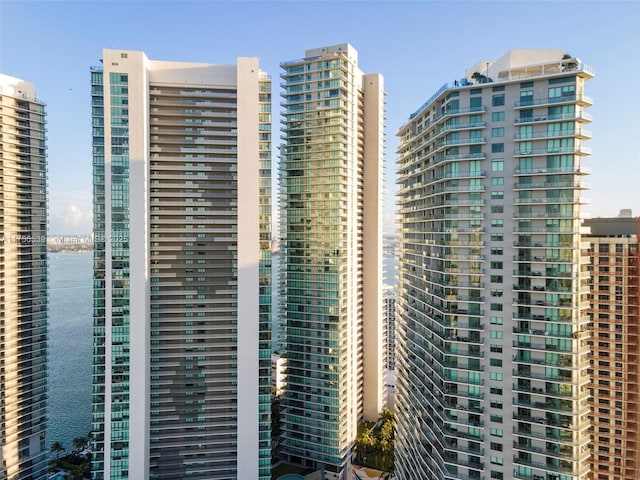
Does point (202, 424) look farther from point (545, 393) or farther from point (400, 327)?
point (545, 393)

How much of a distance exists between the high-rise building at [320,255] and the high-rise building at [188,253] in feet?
48.2

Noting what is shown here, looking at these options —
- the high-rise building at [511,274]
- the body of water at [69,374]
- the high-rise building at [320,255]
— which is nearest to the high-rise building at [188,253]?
the high-rise building at [320,255]

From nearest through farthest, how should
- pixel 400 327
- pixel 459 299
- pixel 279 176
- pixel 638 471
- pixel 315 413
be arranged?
1. pixel 459 299
2. pixel 638 471
3. pixel 400 327
4. pixel 315 413
5. pixel 279 176

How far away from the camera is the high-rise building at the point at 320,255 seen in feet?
258

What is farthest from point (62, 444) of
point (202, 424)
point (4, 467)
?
point (202, 424)

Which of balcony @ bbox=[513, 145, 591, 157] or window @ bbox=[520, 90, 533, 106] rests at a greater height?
window @ bbox=[520, 90, 533, 106]

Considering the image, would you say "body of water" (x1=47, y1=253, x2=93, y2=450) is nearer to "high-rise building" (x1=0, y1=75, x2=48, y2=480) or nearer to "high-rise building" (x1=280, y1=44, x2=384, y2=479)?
"high-rise building" (x1=0, y1=75, x2=48, y2=480)

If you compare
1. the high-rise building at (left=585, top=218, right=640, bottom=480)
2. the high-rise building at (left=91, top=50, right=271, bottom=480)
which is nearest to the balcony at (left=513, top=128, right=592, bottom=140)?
the high-rise building at (left=585, top=218, right=640, bottom=480)

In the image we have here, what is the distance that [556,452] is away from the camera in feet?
143

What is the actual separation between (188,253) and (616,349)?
67078 mm

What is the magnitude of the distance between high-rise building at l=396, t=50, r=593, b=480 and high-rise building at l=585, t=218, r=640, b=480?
18.9 m

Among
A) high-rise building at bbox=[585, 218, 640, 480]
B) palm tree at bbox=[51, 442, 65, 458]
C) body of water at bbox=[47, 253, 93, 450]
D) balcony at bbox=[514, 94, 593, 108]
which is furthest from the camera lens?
body of water at bbox=[47, 253, 93, 450]

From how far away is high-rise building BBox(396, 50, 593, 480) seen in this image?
44.1m

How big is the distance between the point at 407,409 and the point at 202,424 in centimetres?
3225
